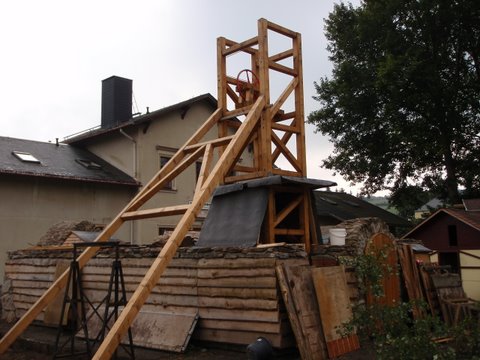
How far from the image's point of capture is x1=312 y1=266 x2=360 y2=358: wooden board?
878cm

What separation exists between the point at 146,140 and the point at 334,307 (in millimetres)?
15752

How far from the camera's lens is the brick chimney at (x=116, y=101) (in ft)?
82.3

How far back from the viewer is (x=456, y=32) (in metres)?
27.2

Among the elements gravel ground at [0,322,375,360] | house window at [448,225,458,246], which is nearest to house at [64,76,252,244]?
house window at [448,225,458,246]

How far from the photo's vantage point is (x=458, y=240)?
76.6 ft

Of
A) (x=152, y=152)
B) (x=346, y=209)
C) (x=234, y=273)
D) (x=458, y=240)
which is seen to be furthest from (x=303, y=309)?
(x=346, y=209)

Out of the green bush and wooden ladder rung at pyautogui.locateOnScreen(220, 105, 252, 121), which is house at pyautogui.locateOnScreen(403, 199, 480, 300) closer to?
the green bush

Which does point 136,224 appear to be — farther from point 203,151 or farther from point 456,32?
point 456,32

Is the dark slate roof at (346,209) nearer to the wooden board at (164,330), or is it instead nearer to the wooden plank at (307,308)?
the wooden board at (164,330)

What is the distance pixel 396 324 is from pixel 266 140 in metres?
4.98

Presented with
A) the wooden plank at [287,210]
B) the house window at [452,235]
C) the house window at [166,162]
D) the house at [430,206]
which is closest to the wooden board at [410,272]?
the wooden plank at [287,210]

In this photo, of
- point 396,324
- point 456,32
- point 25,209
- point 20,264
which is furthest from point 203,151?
point 456,32

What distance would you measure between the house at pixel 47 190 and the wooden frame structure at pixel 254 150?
9.33 meters

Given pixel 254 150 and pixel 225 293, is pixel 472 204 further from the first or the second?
pixel 225 293
